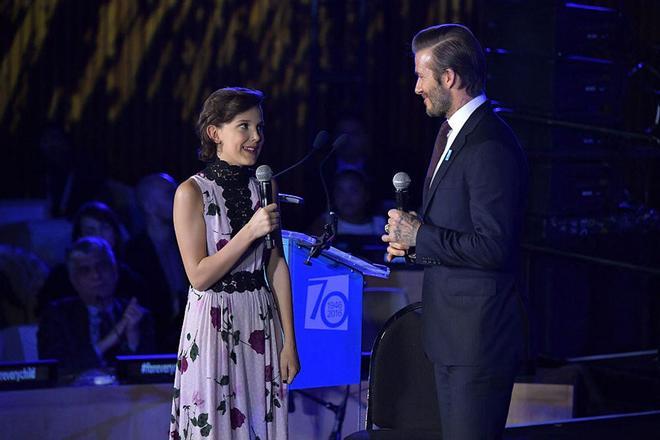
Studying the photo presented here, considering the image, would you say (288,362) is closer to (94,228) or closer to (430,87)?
(430,87)

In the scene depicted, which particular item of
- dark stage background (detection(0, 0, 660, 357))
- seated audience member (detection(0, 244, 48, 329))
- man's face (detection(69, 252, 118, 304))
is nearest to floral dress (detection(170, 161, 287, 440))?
man's face (detection(69, 252, 118, 304))

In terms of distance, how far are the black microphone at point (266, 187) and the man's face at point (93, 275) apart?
6.02 feet

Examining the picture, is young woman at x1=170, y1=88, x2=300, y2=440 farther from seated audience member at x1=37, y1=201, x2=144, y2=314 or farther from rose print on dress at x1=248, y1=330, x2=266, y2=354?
seated audience member at x1=37, y1=201, x2=144, y2=314

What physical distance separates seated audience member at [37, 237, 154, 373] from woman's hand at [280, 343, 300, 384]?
1.57 m

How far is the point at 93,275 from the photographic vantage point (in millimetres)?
4168

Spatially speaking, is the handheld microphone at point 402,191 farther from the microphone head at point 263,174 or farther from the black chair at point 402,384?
the black chair at point 402,384

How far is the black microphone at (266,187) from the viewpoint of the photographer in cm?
246

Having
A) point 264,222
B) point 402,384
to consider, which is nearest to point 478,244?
point 264,222

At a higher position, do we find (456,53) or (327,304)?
(456,53)

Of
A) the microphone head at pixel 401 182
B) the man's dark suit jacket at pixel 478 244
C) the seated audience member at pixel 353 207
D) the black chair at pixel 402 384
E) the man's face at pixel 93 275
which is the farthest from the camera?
the seated audience member at pixel 353 207

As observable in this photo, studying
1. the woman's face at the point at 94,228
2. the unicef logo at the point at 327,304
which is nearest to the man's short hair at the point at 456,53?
the unicef logo at the point at 327,304

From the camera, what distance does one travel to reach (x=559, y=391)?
12.5ft

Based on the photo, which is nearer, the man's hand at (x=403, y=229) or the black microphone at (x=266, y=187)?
the man's hand at (x=403, y=229)

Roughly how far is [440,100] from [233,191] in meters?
0.61
